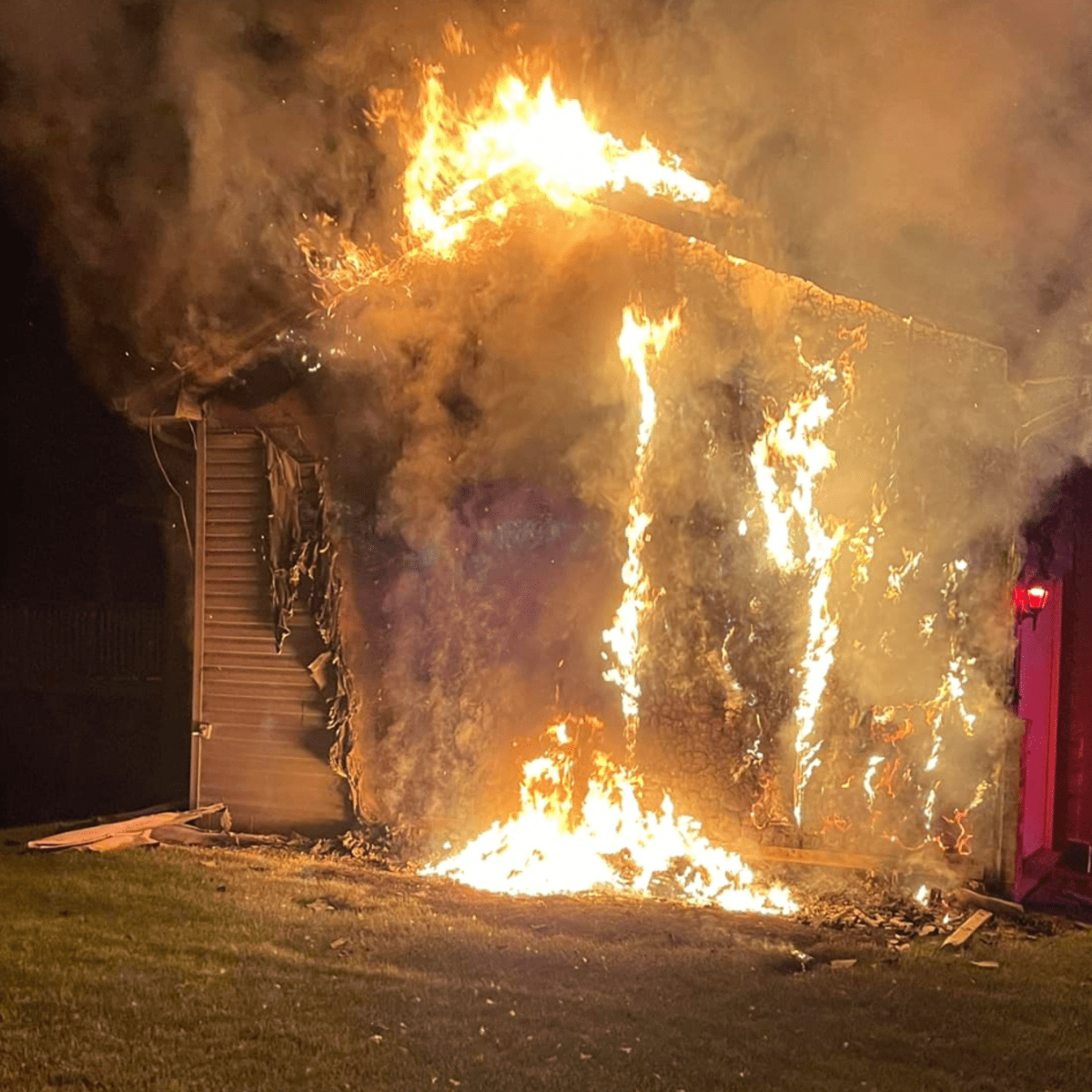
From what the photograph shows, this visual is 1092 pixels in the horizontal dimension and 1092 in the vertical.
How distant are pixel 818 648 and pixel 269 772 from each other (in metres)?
4.97

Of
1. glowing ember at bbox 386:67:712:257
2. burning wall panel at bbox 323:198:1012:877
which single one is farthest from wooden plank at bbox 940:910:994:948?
glowing ember at bbox 386:67:712:257

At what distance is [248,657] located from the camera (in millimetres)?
9469

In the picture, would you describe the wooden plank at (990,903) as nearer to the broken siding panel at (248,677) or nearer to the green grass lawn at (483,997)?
the green grass lawn at (483,997)

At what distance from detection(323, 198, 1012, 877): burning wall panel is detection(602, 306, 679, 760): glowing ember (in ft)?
0.25

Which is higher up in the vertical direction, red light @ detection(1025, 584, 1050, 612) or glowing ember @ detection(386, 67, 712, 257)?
glowing ember @ detection(386, 67, 712, 257)

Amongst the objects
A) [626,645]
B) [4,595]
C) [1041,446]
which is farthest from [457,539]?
→ [4,595]

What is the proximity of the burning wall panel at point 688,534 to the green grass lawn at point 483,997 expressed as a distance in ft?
4.58

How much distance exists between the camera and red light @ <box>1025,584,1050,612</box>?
25.8 ft

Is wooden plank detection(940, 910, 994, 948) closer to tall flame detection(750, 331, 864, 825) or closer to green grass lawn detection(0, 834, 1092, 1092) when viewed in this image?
green grass lawn detection(0, 834, 1092, 1092)

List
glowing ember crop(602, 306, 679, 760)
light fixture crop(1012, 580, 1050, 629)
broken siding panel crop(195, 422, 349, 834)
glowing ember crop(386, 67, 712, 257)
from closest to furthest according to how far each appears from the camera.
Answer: light fixture crop(1012, 580, 1050, 629)
glowing ember crop(386, 67, 712, 257)
glowing ember crop(602, 306, 679, 760)
broken siding panel crop(195, 422, 349, 834)

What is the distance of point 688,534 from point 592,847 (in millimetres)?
2660

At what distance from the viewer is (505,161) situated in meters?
8.35

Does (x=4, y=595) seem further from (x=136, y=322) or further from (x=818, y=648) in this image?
(x=818, y=648)

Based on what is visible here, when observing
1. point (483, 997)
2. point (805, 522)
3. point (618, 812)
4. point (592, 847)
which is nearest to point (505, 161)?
point (805, 522)
